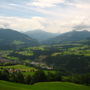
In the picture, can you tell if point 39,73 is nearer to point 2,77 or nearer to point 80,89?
point 2,77

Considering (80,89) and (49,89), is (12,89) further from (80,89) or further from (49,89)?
(80,89)

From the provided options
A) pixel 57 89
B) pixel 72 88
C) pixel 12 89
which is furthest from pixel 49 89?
pixel 12 89

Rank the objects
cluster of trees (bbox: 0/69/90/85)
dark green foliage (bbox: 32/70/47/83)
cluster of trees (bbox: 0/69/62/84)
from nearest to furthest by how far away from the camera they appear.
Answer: cluster of trees (bbox: 0/69/62/84) → cluster of trees (bbox: 0/69/90/85) → dark green foliage (bbox: 32/70/47/83)

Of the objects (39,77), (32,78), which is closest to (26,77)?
(32,78)

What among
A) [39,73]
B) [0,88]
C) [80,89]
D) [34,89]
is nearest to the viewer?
[0,88]

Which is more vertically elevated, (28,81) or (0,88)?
(0,88)

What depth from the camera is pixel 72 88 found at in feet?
186

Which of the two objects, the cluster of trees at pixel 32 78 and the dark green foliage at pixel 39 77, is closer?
the cluster of trees at pixel 32 78

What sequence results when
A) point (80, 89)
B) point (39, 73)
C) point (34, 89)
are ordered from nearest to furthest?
point (34, 89), point (80, 89), point (39, 73)

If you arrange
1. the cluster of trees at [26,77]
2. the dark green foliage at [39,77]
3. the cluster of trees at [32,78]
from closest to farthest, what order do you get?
the cluster of trees at [26,77]
the cluster of trees at [32,78]
the dark green foliage at [39,77]

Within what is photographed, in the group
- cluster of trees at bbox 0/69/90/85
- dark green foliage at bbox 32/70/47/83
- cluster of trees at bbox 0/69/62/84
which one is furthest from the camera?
dark green foliage at bbox 32/70/47/83

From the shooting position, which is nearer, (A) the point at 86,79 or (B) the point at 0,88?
(B) the point at 0,88

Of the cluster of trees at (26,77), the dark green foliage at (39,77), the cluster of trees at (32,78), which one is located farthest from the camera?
the dark green foliage at (39,77)

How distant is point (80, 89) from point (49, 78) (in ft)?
104
